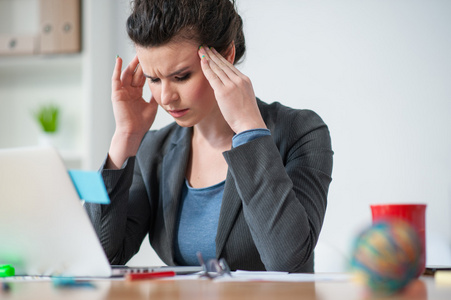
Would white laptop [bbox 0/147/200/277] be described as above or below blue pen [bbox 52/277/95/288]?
above

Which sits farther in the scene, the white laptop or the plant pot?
the plant pot

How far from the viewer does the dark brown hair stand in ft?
4.48

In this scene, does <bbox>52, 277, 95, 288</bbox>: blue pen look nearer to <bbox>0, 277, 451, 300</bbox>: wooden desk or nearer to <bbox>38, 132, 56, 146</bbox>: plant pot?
<bbox>0, 277, 451, 300</bbox>: wooden desk

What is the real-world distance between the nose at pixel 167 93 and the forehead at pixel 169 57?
33 millimetres

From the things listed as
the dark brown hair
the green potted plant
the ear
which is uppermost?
the dark brown hair

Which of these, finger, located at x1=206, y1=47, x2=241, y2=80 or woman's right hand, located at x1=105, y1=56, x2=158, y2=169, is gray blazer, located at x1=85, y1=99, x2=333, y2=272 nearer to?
woman's right hand, located at x1=105, y1=56, x2=158, y2=169

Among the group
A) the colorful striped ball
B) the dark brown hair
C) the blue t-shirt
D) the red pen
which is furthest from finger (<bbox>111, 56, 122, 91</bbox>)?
the colorful striped ball

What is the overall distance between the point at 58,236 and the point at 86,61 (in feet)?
6.72

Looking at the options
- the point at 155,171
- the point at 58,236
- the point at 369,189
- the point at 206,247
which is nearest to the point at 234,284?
the point at 58,236

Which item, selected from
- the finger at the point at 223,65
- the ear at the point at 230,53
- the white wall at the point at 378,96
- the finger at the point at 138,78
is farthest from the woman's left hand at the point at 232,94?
the white wall at the point at 378,96

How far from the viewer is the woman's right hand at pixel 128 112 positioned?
1.45m

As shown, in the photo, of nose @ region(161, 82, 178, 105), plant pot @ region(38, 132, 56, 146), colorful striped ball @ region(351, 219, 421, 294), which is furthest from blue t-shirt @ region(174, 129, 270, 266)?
plant pot @ region(38, 132, 56, 146)

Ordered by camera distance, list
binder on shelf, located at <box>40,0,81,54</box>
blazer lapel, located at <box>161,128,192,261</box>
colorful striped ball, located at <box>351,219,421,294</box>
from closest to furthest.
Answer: colorful striped ball, located at <box>351,219,421,294</box> → blazer lapel, located at <box>161,128,192,261</box> → binder on shelf, located at <box>40,0,81,54</box>

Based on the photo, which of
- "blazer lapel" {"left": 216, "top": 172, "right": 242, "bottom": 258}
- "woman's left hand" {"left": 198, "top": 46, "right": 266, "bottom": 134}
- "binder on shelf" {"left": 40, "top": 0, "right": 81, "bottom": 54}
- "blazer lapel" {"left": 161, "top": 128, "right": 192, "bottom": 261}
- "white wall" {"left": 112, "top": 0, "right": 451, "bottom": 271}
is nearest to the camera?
"woman's left hand" {"left": 198, "top": 46, "right": 266, "bottom": 134}
